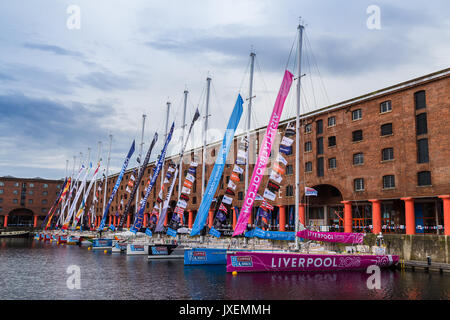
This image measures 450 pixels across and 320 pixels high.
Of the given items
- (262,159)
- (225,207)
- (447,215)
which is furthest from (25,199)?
(447,215)

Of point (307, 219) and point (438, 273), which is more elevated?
point (307, 219)

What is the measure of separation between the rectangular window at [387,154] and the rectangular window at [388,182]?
188cm

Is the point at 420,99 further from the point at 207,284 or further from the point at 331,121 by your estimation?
the point at 207,284

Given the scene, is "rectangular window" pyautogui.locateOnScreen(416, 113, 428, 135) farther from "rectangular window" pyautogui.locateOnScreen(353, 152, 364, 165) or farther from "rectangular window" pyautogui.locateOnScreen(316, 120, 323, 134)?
"rectangular window" pyautogui.locateOnScreen(316, 120, 323, 134)

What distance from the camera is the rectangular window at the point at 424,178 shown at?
3704 cm

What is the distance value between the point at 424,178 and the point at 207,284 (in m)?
25.1

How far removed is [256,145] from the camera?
52844 mm

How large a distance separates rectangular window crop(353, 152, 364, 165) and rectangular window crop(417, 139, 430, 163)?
6.35m

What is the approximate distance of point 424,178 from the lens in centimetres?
3738

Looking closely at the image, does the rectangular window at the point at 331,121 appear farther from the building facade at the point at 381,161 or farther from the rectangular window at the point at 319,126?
the rectangular window at the point at 319,126
